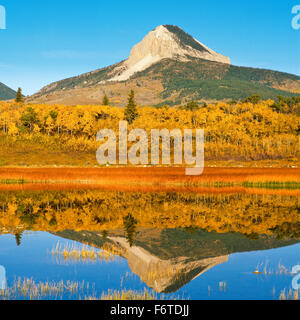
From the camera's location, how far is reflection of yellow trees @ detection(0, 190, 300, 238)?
2764 centimetres

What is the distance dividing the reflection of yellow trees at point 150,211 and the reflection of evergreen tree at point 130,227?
39 cm

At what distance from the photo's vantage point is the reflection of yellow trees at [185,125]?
11656 centimetres

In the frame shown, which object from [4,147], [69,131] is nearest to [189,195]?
[4,147]

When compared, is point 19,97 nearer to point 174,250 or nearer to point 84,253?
point 84,253

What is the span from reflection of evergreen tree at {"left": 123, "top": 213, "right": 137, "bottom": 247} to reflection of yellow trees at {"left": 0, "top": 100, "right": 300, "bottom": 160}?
7988 centimetres

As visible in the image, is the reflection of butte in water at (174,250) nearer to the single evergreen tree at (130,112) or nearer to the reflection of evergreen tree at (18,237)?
the reflection of evergreen tree at (18,237)

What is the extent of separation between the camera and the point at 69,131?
133 meters

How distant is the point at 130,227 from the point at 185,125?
11100 centimetres

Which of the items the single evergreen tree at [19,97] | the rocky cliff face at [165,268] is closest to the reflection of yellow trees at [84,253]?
the rocky cliff face at [165,268]

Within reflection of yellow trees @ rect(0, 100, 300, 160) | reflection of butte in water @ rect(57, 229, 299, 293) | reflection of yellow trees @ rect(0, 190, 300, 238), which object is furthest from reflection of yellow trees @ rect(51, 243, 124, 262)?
reflection of yellow trees @ rect(0, 100, 300, 160)

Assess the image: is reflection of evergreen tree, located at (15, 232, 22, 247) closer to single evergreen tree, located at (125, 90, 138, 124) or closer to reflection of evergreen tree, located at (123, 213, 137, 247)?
reflection of evergreen tree, located at (123, 213, 137, 247)
